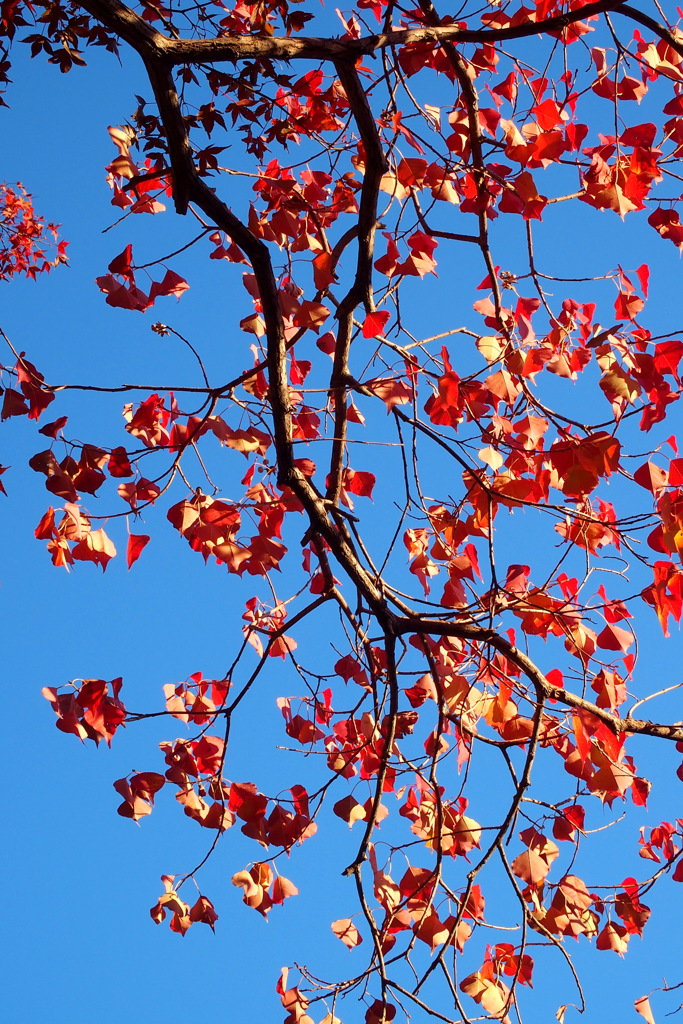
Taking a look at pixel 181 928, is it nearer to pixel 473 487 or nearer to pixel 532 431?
pixel 473 487

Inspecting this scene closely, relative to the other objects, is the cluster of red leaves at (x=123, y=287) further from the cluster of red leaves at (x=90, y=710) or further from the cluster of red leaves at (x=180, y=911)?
the cluster of red leaves at (x=180, y=911)

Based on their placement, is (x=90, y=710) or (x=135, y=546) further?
(x=135, y=546)

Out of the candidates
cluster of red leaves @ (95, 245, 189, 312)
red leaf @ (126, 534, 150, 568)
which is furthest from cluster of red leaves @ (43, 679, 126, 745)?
cluster of red leaves @ (95, 245, 189, 312)

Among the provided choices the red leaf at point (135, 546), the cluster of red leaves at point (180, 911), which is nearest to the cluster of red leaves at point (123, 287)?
the red leaf at point (135, 546)

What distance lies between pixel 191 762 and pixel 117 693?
0.48m

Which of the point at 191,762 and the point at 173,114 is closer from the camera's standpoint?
the point at 173,114

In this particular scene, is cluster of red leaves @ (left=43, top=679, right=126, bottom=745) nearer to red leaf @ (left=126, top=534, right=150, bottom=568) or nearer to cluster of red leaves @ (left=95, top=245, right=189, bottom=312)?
red leaf @ (left=126, top=534, right=150, bottom=568)

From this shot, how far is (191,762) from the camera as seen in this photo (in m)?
2.46

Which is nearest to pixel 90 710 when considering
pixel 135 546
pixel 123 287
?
pixel 135 546

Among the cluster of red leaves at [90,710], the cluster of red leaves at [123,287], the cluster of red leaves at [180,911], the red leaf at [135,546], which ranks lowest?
the cluster of red leaves at [180,911]

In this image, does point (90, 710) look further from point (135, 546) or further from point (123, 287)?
point (123, 287)

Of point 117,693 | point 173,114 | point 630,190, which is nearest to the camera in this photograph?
point 173,114

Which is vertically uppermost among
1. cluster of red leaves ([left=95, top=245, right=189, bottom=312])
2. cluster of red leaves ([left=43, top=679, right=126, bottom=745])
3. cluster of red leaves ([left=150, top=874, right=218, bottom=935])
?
cluster of red leaves ([left=95, top=245, right=189, bottom=312])

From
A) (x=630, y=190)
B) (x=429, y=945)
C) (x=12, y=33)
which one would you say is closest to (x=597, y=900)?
(x=429, y=945)
